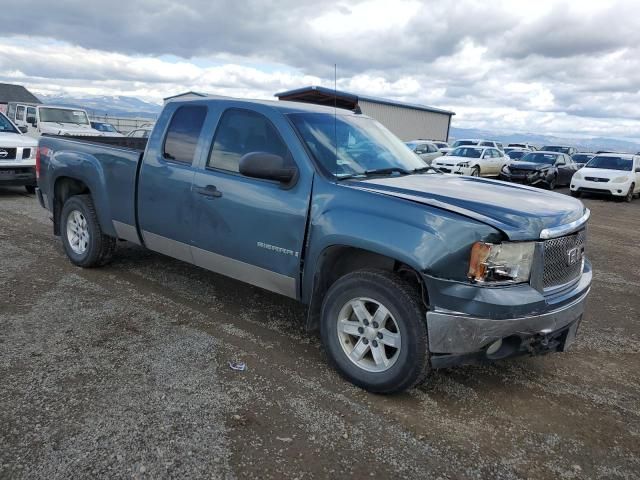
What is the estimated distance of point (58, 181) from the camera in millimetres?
5840

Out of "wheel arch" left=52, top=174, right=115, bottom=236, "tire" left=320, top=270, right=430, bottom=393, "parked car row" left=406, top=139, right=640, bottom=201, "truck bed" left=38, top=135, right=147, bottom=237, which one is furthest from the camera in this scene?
"parked car row" left=406, top=139, right=640, bottom=201

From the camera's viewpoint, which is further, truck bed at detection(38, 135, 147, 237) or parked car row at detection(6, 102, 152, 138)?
parked car row at detection(6, 102, 152, 138)

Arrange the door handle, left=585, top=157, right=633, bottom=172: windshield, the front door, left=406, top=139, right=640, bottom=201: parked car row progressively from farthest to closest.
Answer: left=585, top=157, right=633, bottom=172: windshield, left=406, top=139, right=640, bottom=201: parked car row, the door handle, the front door

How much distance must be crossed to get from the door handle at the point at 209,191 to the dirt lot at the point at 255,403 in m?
1.10

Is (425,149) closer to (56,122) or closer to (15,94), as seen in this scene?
(56,122)

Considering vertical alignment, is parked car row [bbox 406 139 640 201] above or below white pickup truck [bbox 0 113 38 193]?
above

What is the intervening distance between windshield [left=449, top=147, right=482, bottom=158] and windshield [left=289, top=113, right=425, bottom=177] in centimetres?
1784

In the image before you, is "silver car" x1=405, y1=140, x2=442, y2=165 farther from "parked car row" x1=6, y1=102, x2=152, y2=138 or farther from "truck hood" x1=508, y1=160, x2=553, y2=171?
"parked car row" x1=6, y1=102, x2=152, y2=138

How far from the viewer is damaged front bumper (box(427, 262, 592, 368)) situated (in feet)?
9.45

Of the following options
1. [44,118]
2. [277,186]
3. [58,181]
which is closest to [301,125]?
[277,186]

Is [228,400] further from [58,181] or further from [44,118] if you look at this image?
[44,118]

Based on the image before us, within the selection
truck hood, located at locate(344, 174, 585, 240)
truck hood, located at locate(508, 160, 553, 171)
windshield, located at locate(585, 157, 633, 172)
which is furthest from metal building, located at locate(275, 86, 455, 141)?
truck hood, located at locate(344, 174, 585, 240)

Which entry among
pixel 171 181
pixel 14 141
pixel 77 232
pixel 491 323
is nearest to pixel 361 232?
pixel 491 323

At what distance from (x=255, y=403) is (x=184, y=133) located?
2.47 metres
